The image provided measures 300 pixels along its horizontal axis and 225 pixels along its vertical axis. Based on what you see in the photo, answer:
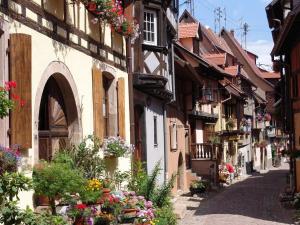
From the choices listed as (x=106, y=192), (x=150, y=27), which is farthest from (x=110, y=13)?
(x=150, y=27)

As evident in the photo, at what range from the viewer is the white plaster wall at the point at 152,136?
18872mm

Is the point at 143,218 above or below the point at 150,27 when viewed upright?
below

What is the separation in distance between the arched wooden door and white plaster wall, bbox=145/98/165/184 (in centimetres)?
711

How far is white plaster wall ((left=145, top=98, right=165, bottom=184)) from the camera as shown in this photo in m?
18.9

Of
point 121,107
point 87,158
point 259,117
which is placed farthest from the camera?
point 259,117

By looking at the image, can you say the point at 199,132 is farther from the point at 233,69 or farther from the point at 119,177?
the point at 119,177

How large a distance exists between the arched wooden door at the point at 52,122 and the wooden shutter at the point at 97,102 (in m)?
1.00

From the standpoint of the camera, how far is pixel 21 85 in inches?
319

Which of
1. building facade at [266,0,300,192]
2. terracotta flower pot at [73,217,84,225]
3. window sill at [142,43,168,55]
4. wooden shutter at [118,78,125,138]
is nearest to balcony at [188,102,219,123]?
building facade at [266,0,300,192]

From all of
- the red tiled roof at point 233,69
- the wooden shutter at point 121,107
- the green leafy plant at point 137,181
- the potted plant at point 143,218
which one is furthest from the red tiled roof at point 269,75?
the potted plant at point 143,218

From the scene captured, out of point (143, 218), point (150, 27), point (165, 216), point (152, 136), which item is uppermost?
point (150, 27)

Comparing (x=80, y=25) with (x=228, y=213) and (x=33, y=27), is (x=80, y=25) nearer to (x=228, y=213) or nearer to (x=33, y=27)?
(x=33, y=27)

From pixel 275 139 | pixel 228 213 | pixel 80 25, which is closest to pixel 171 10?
pixel 228 213

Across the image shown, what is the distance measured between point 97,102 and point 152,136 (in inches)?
304
